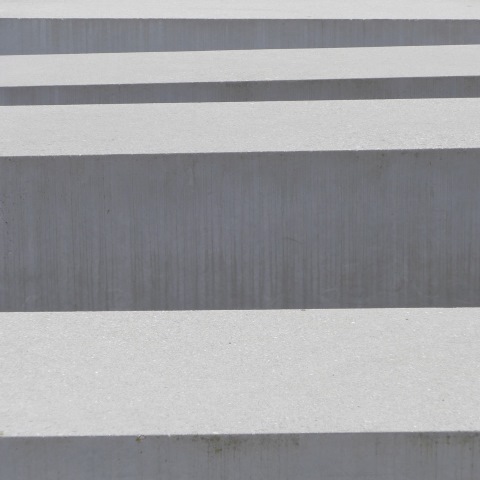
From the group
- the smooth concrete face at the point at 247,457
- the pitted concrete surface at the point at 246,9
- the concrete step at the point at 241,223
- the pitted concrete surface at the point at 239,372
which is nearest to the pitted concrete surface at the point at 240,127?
the concrete step at the point at 241,223

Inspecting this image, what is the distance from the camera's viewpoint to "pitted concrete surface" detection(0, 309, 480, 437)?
7.65 ft

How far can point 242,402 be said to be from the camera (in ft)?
7.97

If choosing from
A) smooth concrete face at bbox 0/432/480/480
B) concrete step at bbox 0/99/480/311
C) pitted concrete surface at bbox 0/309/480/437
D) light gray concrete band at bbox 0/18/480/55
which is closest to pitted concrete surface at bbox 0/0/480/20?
light gray concrete band at bbox 0/18/480/55

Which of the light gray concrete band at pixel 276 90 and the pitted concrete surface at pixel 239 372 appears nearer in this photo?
the pitted concrete surface at pixel 239 372

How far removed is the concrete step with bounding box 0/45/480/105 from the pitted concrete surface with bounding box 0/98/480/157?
853 mm

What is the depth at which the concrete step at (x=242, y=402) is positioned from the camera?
2287 millimetres

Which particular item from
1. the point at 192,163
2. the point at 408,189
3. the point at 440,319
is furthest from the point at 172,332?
the point at 408,189

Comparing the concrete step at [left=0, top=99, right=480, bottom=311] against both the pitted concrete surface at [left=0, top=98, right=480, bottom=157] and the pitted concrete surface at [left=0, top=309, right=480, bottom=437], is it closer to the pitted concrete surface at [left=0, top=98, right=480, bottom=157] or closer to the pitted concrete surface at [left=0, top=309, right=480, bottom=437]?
the pitted concrete surface at [left=0, top=98, right=480, bottom=157]

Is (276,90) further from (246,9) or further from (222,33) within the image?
(246,9)

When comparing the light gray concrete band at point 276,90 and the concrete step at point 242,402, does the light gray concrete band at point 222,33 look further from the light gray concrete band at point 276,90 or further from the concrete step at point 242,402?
the concrete step at point 242,402

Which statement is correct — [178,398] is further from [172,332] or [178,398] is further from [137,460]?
[172,332]

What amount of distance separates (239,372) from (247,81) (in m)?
4.10

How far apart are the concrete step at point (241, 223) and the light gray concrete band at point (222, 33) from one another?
5452 mm

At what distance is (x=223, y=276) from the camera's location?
4473mm
